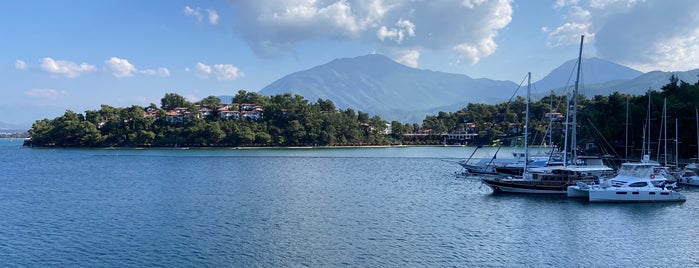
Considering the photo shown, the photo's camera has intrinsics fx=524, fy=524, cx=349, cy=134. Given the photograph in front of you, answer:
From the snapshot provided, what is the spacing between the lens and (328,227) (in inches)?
1096

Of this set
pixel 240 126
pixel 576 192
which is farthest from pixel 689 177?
pixel 240 126

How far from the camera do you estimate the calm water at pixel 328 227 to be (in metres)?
21.9

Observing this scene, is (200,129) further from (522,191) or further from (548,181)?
(548,181)

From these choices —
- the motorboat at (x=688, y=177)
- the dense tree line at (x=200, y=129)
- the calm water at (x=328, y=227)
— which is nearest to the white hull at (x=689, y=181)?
the motorboat at (x=688, y=177)

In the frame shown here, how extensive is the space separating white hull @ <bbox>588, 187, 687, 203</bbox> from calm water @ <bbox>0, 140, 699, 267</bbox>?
0.73 meters

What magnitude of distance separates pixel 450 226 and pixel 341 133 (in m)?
115

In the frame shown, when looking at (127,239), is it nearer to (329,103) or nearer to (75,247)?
(75,247)

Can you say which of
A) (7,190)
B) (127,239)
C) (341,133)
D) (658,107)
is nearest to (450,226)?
(127,239)

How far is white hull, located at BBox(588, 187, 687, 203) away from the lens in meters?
35.5

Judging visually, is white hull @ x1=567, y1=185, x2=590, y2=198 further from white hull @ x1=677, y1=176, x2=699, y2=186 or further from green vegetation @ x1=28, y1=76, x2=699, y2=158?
green vegetation @ x1=28, y1=76, x2=699, y2=158

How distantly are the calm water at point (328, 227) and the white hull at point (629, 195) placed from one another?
730mm

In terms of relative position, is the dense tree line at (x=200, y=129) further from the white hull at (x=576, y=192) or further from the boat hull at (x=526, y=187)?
the white hull at (x=576, y=192)

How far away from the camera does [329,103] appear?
515 feet

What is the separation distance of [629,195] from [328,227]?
21.6 m
